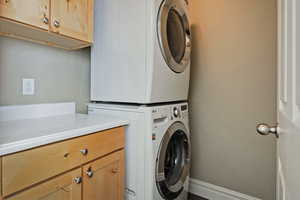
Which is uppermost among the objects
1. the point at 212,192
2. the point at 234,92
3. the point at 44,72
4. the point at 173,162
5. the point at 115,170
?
the point at 44,72

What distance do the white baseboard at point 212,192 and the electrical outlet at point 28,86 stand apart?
1775mm

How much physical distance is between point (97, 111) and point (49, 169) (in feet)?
2.48

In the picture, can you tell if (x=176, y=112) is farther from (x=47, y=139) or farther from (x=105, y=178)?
(x=47, y=139)

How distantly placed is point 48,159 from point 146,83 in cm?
74

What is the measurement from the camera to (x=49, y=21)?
1104mm

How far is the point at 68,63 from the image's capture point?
5.12 ft

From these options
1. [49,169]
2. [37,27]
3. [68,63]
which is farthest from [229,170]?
[37,27]

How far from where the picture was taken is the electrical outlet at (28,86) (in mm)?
1261

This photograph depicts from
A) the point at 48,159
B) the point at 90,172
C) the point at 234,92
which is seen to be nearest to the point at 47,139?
the point at 48,159

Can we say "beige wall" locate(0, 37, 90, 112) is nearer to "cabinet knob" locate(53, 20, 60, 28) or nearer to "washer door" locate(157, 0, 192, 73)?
"cabinet knob" locate(53, 20, 60, 28)

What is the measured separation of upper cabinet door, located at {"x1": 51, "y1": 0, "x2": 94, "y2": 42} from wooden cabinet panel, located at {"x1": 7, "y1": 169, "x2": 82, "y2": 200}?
858 millimetres

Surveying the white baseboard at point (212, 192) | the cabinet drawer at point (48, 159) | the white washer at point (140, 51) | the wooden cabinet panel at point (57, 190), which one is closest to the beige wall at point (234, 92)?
the white baseboard at point (212, 192)

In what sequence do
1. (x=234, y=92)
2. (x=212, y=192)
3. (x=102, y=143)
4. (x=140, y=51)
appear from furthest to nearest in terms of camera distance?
1. (x=212, y=192)
2. (x=234, y=92)
3. (x=140, y=51)
4. (x=102, y=143)

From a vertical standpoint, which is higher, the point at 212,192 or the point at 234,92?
the point at 234,92
